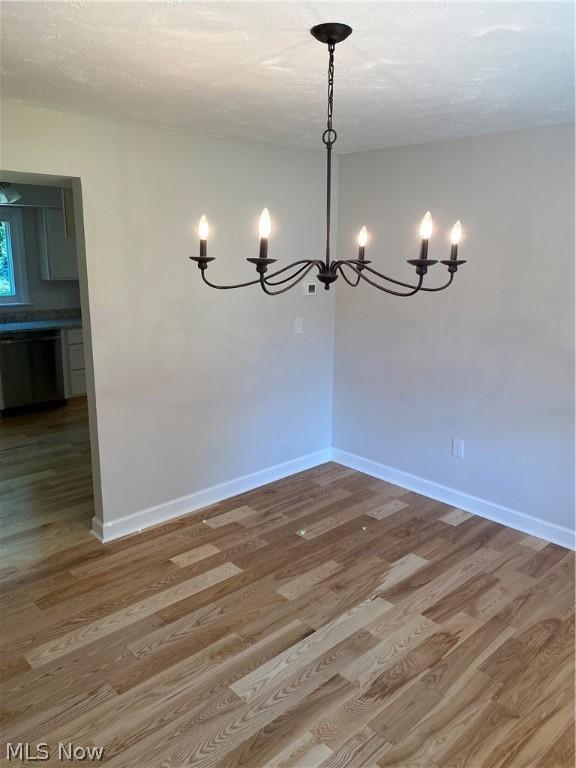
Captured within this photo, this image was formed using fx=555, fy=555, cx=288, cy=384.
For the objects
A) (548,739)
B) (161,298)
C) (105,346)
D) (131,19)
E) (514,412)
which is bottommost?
(548,739)

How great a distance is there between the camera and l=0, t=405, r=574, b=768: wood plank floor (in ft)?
6.49

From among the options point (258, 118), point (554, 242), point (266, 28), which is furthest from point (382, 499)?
point (266, 28)

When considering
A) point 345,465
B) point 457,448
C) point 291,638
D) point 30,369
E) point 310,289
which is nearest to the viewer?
point 291,638

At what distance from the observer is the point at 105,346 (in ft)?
10.1

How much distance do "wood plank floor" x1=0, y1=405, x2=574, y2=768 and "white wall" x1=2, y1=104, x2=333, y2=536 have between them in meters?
0.46

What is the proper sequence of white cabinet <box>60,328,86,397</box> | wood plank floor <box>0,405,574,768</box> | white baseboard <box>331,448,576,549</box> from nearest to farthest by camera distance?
wood plank floor <box>0,405,574,768</box> < white baseboard <box>331,448,576,549</box> < white cabinet <box>60,328,86,397</box>

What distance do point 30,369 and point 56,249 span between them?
1380 mm

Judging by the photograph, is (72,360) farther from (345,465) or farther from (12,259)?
(345,465)

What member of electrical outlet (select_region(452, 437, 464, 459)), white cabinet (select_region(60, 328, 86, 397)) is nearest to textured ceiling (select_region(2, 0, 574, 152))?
electrical outlet (select_region(452, 437, 464, 459))

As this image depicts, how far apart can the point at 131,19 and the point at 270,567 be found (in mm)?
2524

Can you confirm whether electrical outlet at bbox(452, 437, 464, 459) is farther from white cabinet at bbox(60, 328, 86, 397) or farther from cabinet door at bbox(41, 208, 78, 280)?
cabinet door at bbox(41, 208, 78, 280)

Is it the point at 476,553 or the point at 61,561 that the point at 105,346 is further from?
the point at 476,553

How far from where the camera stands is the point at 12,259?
243 inches

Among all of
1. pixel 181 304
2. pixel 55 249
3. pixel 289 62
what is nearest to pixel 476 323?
pixel 181 304
